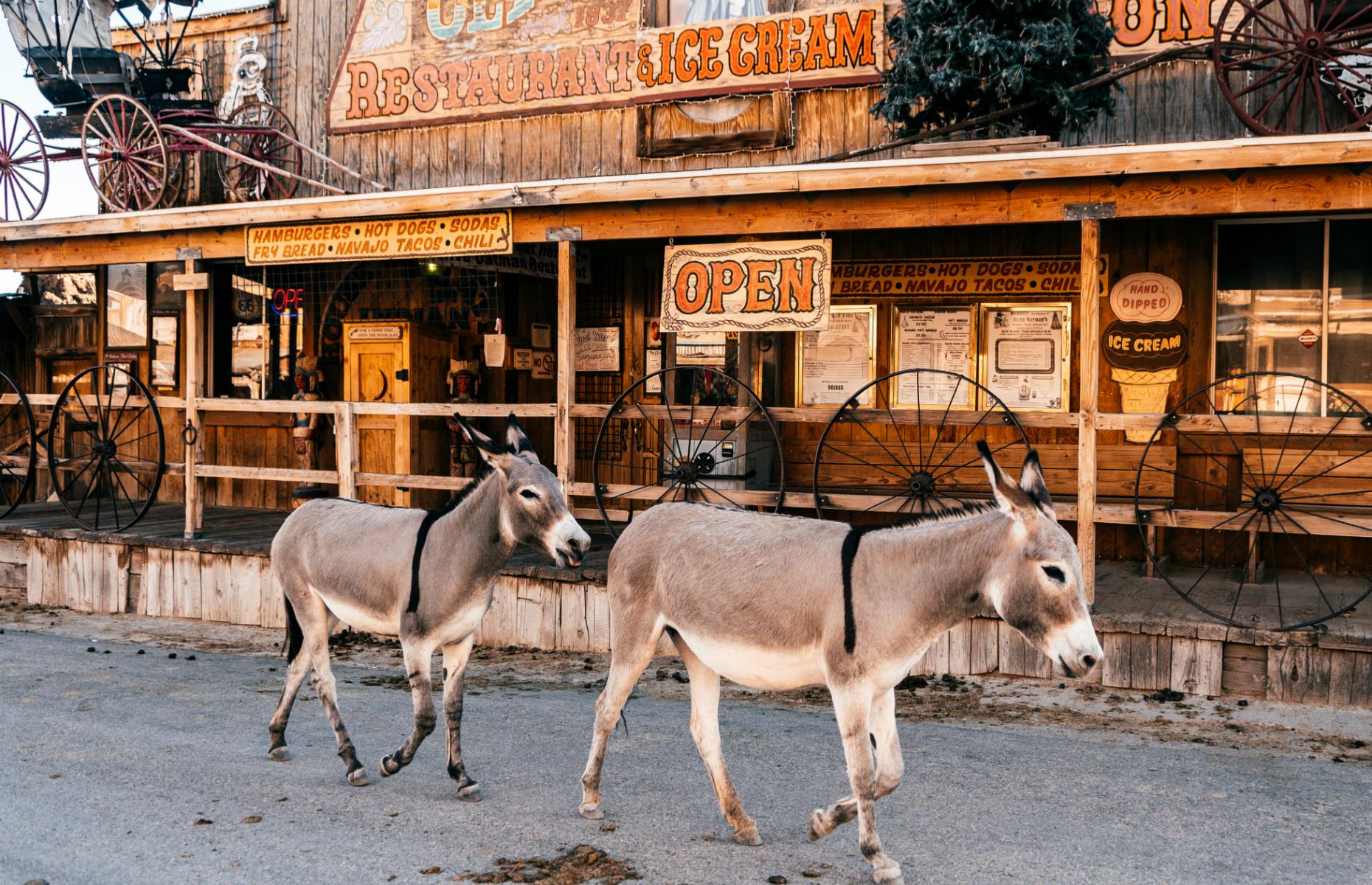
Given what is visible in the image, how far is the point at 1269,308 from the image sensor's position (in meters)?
10.6

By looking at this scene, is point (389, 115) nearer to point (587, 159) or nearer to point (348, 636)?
point (587, 159)

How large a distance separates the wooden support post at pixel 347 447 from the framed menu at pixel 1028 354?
5.80 meters

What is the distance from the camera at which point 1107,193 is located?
8391 millimetres

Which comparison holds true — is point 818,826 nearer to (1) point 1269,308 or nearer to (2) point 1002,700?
(2) point 1002,700

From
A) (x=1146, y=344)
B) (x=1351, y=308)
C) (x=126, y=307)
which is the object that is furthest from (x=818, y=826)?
(x=126, y=307)

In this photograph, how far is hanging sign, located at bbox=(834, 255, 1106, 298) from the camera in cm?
1133

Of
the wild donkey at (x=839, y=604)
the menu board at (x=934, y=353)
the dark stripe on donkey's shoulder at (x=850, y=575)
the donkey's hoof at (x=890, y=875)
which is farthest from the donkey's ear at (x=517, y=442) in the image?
the menu board at (x=934, y=353)

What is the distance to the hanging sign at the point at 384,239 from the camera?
1045 centimetres

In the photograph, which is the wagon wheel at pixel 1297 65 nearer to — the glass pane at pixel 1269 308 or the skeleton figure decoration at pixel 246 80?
the glass pane at pixel 1269 308

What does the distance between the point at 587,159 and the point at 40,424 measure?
325 inches

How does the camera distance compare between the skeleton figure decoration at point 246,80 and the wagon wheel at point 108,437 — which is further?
the skeleton figure decoration at point 246,80

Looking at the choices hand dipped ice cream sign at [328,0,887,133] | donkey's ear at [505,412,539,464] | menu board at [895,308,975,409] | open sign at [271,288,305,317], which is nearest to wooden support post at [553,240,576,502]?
hand dipped ice cream sign at [328,0,887,133]

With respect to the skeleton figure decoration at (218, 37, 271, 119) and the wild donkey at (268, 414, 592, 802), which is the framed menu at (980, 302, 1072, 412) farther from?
the skeleton figure decoration at (218, 37, 271, 119)

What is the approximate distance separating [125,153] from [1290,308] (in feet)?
40.8
